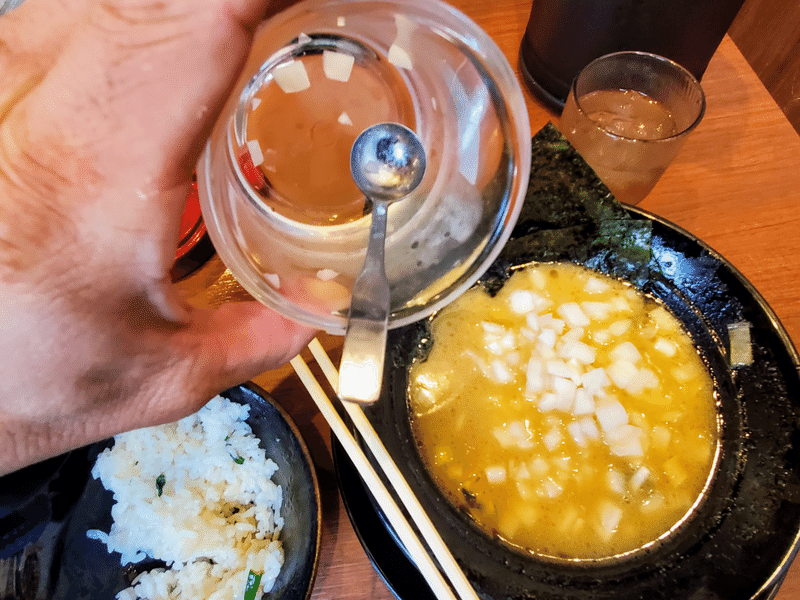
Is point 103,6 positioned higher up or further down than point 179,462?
higher up

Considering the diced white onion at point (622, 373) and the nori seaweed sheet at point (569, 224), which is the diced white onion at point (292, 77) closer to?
the nori seaweed sheet at point (569, 224)

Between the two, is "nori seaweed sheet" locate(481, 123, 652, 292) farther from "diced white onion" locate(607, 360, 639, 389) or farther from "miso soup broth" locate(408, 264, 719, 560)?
"diced white onion" locate(607, 360, 639, 389)

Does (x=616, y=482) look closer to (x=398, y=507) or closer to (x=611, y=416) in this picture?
(x=611, y=416)

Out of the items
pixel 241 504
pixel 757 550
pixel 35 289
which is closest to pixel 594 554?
pixel 757 550

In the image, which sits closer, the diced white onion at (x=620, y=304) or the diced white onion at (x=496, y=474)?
the diced white onion at (x=496, y=474)

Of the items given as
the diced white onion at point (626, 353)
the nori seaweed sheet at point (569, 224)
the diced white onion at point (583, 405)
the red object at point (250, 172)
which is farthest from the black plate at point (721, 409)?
the red object at point (250, 172)

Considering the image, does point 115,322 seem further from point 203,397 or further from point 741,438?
point 741,438
